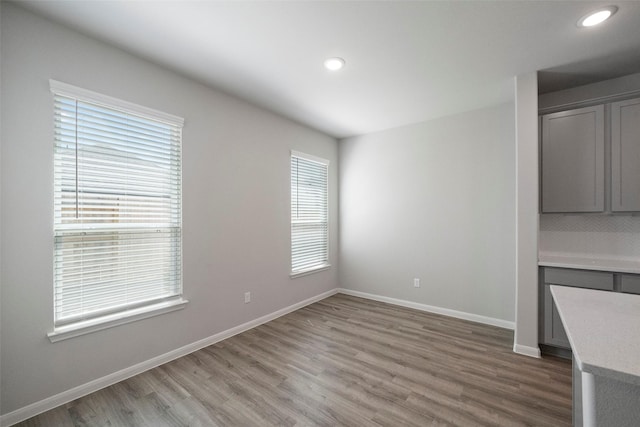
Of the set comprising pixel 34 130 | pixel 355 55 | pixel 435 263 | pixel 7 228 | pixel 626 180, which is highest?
pixel 355 55

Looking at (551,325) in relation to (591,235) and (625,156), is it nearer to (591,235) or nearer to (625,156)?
(591,235)

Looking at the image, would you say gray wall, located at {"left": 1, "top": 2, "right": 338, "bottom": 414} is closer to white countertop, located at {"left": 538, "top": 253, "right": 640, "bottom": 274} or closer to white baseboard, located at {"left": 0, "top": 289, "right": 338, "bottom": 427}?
white baseboard, located at {"left": 0, "top": 289, "right": 338, "bottom": 427}

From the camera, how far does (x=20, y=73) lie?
5.77 ft

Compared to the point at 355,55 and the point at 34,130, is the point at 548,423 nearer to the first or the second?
the point at 355,55

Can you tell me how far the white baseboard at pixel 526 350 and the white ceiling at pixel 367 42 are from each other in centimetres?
272

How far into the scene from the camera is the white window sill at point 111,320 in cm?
190

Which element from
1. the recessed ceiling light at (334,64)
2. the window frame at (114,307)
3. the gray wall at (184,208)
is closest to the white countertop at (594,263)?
the recessed ceiling light at (334,64)

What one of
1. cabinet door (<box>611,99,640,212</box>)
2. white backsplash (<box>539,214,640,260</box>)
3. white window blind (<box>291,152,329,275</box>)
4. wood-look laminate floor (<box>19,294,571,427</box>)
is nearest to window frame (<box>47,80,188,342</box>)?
wood-look laminate floor (<box>19,294,571,427</box>)

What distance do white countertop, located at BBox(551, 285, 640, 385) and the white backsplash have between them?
1.80m

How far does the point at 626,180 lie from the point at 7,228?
16.4 feet

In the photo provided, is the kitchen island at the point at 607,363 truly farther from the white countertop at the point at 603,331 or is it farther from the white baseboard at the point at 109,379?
the white baseboard at the point at 109,379

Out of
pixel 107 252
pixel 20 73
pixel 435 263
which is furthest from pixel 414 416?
pixel 20 73

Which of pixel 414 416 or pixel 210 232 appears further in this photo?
pixel 210 232

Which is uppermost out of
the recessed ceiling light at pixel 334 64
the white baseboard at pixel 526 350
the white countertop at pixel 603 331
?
the recessed ceiling light at pixel 334 64
